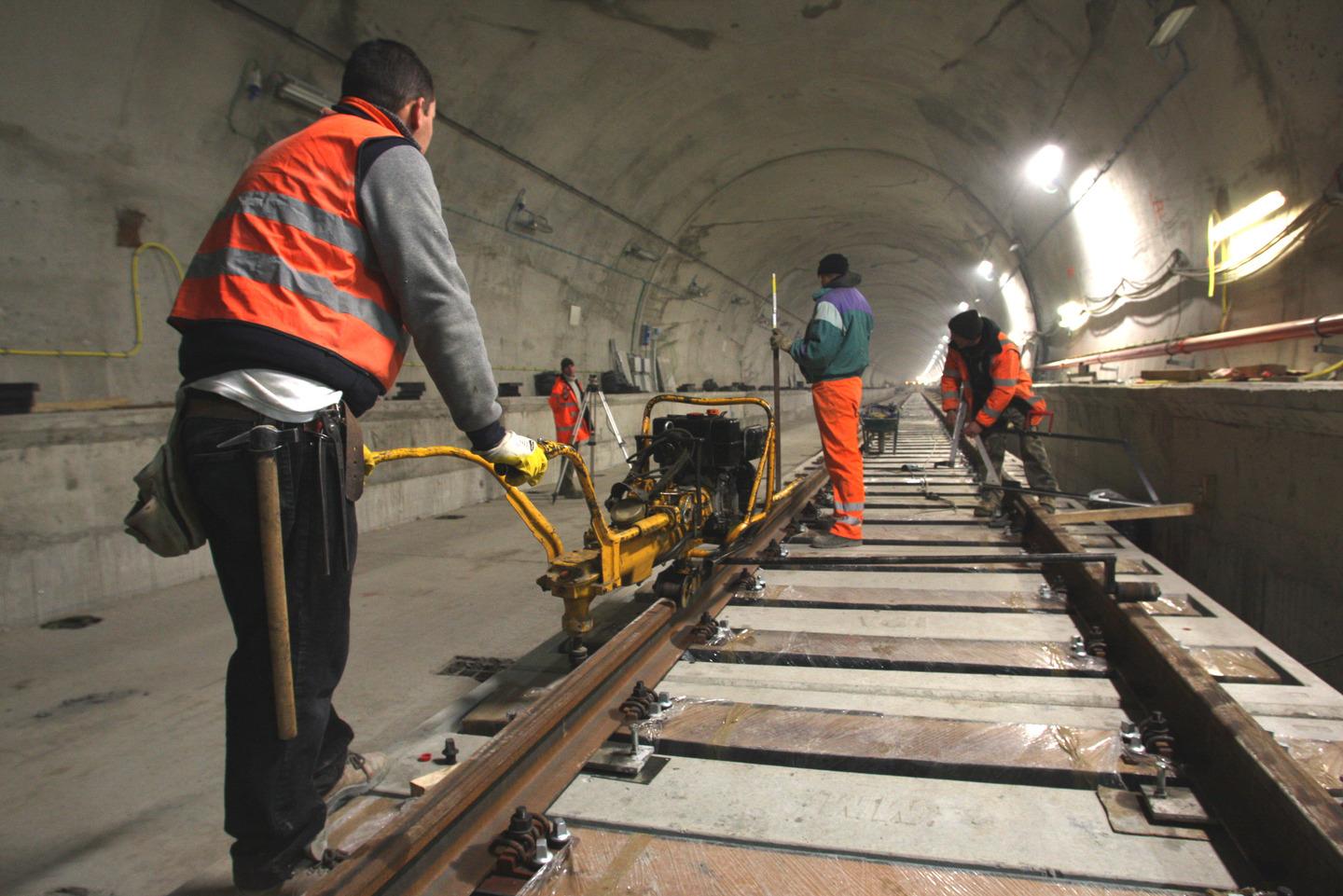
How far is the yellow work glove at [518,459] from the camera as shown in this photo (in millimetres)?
2061

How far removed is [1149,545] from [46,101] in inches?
370

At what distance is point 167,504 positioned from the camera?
1.62 meters

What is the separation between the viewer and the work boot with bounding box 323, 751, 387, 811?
205 centimetres

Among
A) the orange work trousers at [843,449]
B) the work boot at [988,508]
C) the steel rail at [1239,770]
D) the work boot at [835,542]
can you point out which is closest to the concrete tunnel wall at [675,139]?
the work boot at [988,508]

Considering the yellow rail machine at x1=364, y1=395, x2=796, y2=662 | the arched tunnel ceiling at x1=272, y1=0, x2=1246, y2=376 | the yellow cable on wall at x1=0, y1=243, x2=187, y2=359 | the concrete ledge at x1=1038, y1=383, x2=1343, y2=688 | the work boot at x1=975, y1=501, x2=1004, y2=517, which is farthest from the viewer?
the arched tunnel ceiling at x1=272, y1=0, x2=1246, y2=376

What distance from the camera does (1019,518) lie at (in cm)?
539

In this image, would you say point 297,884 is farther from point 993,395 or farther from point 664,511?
point 993,395

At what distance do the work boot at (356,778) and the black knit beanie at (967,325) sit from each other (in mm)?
5347

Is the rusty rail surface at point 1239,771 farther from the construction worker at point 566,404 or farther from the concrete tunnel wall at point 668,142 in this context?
the construction worker at point 566,404

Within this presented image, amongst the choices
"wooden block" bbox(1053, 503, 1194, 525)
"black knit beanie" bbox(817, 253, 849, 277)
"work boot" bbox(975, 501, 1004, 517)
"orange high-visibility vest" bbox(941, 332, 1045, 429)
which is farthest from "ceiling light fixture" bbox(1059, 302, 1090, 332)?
"black knit beanie" bbox(817, 253, 849, 277)

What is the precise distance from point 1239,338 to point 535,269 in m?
8.69

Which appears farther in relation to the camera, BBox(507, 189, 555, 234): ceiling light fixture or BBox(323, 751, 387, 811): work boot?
BBox(507, 189, 555, 234): ceiling light fixture

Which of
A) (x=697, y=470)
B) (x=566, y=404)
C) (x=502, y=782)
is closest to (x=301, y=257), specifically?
(x=502, y=782)

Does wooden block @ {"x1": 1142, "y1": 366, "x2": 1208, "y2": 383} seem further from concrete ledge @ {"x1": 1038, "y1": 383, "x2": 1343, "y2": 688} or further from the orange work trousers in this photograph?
the orange work trousers
